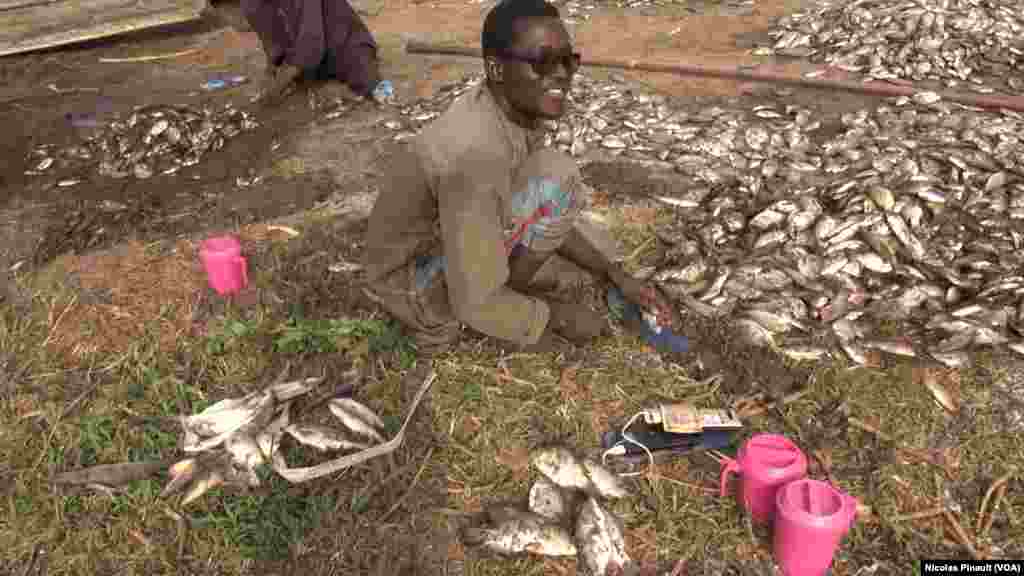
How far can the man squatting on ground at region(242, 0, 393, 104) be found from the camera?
6461 millimetres

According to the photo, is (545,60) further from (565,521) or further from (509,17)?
(565,521)

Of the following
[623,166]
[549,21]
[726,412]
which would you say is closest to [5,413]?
[549,21]

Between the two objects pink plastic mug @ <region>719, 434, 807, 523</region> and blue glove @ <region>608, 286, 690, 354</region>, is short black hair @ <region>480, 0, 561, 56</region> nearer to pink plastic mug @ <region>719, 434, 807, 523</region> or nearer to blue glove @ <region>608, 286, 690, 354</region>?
blue glove @ <region>608, 286, 690, 354</region>

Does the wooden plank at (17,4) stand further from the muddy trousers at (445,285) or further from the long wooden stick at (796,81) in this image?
the muddy trousers at (445,285)

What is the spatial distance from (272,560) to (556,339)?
147cm

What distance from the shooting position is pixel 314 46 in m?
6.49

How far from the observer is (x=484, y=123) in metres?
2.46

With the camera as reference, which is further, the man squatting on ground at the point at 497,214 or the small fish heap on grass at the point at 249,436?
the small fish heap on grass at the point at 249,436

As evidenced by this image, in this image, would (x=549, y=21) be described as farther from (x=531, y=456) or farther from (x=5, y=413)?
(x=5, y=413)

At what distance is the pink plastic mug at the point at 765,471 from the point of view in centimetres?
235

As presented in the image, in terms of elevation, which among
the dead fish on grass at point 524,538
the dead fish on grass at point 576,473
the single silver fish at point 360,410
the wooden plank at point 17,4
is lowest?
the dead fish on grass at point 524,538

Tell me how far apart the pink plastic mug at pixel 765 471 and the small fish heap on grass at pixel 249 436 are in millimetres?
1336

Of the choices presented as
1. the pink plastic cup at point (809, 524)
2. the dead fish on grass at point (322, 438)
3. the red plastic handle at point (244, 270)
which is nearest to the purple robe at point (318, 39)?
the red plastic handle at point (244, 270)

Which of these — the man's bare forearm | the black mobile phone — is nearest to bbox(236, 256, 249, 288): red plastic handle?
the man's bare forearm
